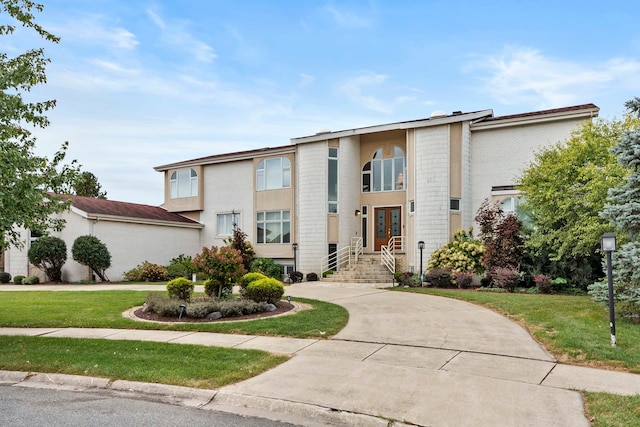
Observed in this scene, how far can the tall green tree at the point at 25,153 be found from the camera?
26.2 feet

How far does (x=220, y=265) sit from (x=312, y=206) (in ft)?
36.4

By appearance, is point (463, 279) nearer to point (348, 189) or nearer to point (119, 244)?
point (348, 189)

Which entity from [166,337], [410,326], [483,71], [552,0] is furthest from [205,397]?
[483,71]

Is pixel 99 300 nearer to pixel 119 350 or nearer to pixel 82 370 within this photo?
pixel 119 350

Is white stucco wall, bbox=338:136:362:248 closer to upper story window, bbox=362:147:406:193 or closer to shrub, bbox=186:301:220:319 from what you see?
upper story window, bbox=362:147:406:193

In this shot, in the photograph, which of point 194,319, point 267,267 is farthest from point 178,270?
point 194,319

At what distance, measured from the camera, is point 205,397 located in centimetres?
545

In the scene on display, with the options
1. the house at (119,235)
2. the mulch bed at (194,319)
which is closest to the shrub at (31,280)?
the house at (119,235)

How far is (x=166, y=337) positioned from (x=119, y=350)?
113cm

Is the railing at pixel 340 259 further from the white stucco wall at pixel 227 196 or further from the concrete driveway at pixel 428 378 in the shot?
the concrete driveway at pixel 428 378

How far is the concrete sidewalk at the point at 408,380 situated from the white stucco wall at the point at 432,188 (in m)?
10.6

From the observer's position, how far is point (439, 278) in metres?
17.4

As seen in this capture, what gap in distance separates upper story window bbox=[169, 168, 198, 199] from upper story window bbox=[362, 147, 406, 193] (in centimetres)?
1071

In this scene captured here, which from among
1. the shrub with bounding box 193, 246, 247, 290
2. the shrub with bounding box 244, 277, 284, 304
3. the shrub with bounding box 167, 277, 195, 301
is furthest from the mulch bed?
the shrub with bounding box 193, 246, 247, 290
